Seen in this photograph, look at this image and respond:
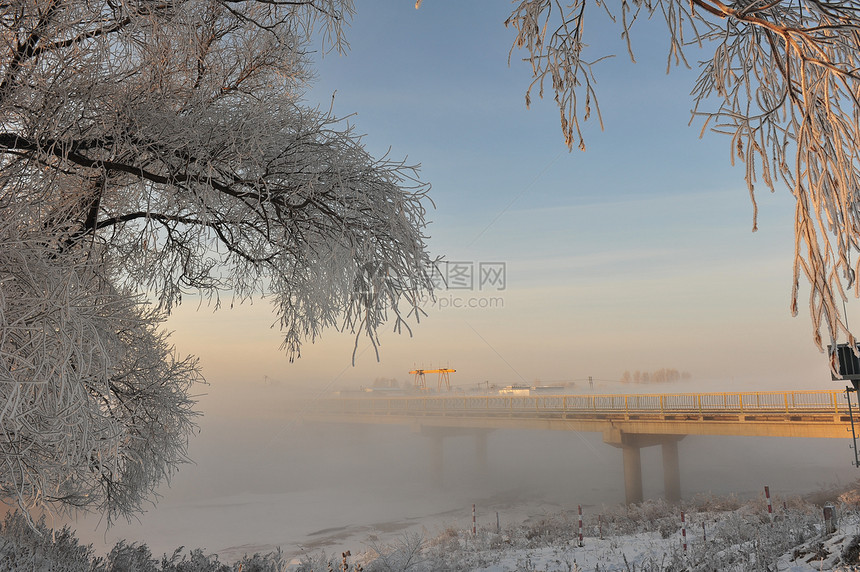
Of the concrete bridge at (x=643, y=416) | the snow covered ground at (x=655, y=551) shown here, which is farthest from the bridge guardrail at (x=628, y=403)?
the snow covered ground at (x=655, y=551)

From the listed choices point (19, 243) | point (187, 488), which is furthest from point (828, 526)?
point (187, 488)

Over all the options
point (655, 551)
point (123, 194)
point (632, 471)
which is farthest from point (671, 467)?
point (123, 194)

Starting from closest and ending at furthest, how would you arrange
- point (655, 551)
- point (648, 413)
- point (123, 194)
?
point (123, 194), point (655, 551), point (648, 413)

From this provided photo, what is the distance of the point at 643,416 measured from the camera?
2139 cm

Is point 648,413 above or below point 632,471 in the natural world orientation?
above

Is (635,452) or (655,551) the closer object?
(655,551)

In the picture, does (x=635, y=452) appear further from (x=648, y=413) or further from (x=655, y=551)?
(x=655, y=551)

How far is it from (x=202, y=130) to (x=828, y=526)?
8008 mm

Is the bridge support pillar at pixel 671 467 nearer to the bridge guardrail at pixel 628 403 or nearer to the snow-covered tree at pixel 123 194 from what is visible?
the bridge guardrail at pixel 628 403

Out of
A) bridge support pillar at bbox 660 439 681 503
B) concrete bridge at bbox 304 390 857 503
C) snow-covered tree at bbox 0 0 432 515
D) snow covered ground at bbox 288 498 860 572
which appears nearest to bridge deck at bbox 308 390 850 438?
concrete bridge at bbox 304 390 857 503

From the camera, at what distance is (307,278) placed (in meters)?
5.26

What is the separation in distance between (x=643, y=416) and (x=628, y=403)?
0.86 metres

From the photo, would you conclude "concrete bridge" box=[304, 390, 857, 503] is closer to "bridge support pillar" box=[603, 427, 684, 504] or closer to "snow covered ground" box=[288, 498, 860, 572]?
"bridge support pillar" box=[603, 427, 684, 504]

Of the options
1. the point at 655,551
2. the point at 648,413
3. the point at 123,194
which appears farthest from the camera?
the point at 648,413
